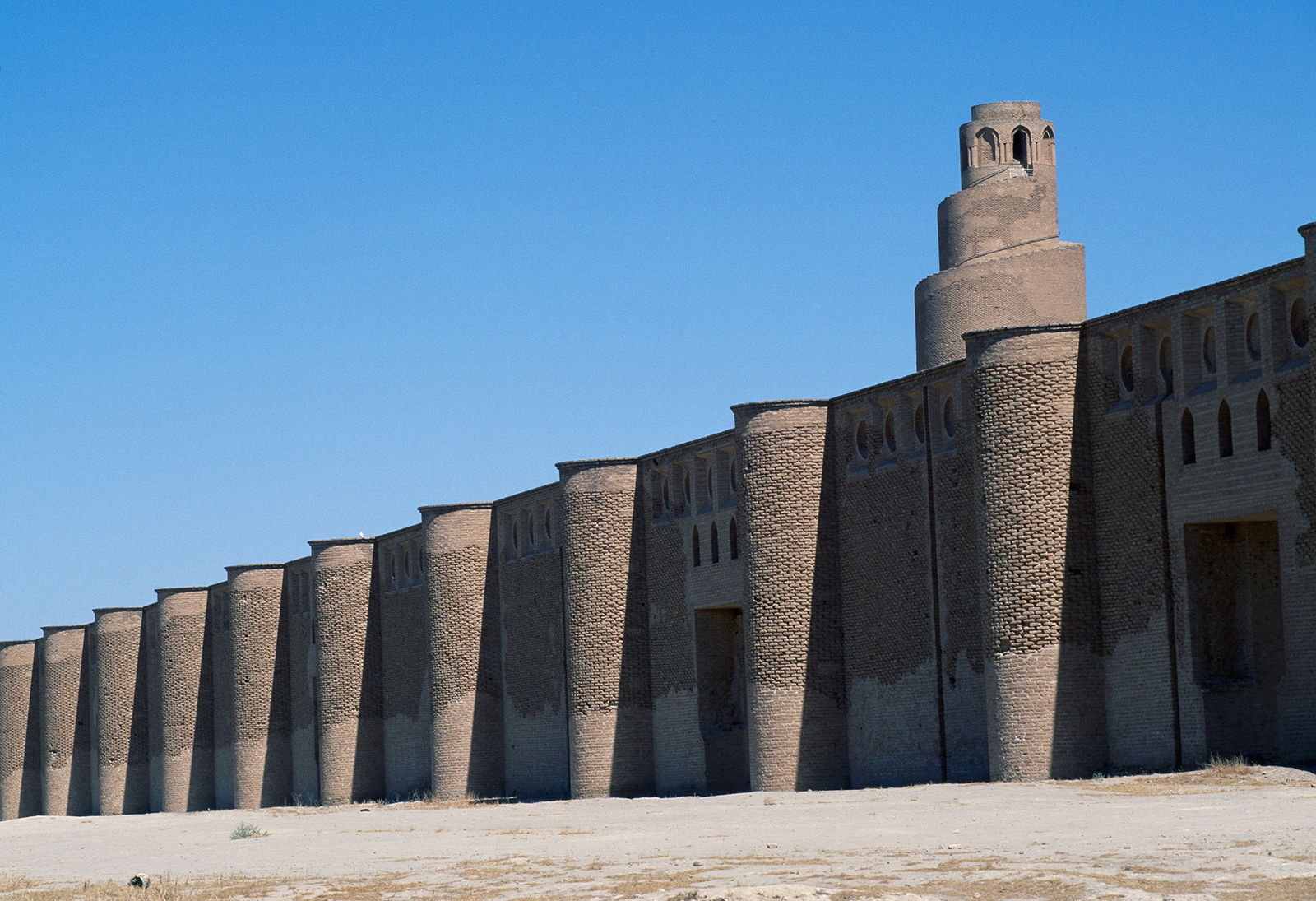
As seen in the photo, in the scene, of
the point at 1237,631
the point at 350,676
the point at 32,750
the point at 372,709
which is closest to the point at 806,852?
the point at 1237,631

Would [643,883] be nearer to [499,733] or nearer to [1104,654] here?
[1104,654]

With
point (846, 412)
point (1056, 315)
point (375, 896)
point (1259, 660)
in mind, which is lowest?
point (375, 896)

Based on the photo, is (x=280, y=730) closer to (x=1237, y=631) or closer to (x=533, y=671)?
(x=533, y=671)

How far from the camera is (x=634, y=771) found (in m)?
33.7

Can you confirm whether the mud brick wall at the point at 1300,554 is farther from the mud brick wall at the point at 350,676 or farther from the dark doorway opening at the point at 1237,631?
the mud brick wall at the point at 350,676

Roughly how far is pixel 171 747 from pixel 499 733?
49.2 feet

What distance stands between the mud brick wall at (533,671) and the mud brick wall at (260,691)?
33.8ft

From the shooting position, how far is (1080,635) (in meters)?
24.9

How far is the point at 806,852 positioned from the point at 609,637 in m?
17.0

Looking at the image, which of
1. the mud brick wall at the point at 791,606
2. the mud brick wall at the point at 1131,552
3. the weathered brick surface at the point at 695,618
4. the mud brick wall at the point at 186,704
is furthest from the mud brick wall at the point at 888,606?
the mud brick wall at the point at 186,704

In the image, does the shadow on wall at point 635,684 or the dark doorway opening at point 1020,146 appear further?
the dark doorway opening at point 1020,146

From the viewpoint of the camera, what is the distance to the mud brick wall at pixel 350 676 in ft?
140

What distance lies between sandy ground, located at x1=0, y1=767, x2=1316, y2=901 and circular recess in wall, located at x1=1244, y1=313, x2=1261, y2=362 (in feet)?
15.4

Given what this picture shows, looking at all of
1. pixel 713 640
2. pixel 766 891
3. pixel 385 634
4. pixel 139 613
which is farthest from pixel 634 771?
pixel 139 613
